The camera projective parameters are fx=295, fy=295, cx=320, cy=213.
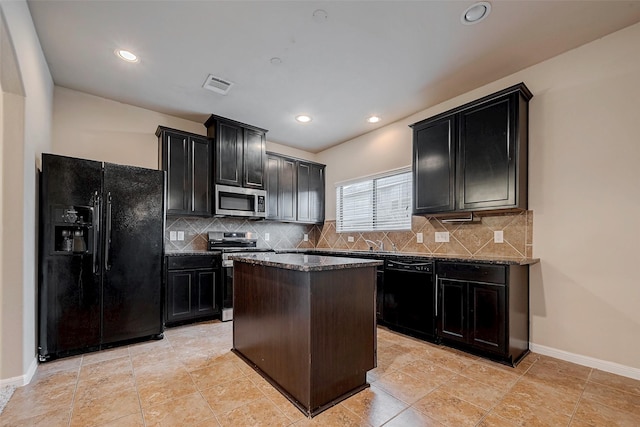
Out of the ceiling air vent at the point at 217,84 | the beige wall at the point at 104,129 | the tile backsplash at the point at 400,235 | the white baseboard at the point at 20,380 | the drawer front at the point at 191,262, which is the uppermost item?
the ceiling air vent at the point at 217,84

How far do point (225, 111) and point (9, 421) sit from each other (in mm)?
3427

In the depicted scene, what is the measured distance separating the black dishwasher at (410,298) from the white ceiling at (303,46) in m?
1.98

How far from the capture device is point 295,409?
1854 mm

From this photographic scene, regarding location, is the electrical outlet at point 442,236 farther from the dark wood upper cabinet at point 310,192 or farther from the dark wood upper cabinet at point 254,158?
the dark wood upper cabinet at point 254,158

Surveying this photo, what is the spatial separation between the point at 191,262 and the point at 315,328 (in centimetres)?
240

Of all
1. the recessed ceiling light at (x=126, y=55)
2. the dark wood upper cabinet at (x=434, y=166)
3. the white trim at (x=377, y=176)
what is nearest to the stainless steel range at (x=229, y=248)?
the white trim at (x=377, y=176)

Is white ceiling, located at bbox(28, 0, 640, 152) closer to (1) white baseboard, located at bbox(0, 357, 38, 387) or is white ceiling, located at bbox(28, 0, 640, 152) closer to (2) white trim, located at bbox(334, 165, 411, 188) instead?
(2) white trim, located at bbox(334, 165, 411, 188)

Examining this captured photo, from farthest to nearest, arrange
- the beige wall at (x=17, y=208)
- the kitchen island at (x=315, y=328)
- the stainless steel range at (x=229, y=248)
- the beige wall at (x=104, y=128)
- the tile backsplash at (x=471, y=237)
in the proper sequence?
the stainless steel range at (x=229, y=248), the beige wall at (x=104, y=128), the tile backsplash at (x=471, y=237), the beige wall at (x=17, y=208), the kitchen island at (x=315, y=328)

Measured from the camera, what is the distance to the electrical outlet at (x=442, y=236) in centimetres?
352

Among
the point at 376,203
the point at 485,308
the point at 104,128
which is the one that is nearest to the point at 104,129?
the point at 104,128

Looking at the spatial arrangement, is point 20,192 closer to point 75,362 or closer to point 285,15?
point 75,362

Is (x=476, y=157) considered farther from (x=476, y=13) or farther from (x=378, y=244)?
→ (x=378, y=244)

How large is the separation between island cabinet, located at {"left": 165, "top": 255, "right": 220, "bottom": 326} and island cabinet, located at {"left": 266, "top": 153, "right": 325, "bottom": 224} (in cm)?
131

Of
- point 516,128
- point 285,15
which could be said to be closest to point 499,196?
point 516,128
